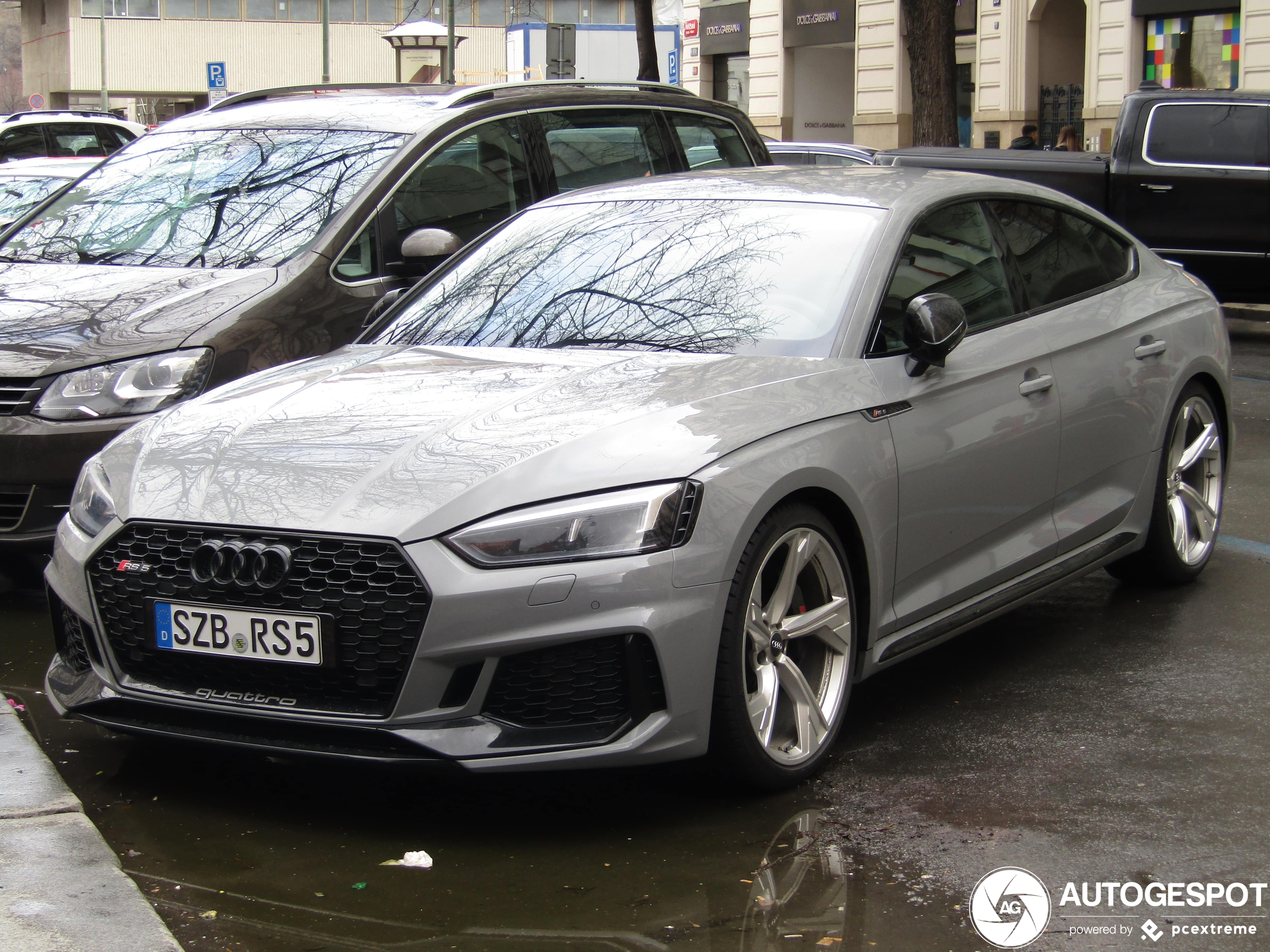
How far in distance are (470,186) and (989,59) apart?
82.3ft

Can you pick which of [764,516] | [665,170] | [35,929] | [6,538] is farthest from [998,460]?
[665,170]

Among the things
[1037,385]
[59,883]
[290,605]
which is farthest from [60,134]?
[59,883]

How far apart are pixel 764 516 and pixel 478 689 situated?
→ 809 millimetres

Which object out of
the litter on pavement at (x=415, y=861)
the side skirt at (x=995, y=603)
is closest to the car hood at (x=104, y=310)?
the litter on pavement at (x=415, y=861)

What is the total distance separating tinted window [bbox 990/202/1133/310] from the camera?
5.35 m

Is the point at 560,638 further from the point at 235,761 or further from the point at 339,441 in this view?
the point at 235,761

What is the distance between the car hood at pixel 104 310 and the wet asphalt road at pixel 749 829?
1.29 meters

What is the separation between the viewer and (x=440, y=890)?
354 cm

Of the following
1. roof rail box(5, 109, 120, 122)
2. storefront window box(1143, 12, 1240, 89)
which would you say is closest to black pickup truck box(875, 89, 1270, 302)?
roof rail box(5, 109, 120, 122)

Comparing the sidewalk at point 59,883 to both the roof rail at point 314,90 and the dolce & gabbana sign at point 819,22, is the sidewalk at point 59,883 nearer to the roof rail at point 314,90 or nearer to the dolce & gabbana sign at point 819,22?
the roof rail at point 314,90

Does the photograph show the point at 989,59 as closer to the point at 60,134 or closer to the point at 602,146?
the point at 60,134

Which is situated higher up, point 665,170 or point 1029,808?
point 665,170

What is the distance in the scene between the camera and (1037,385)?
16.5 feet

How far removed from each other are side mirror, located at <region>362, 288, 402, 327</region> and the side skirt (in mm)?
2001
